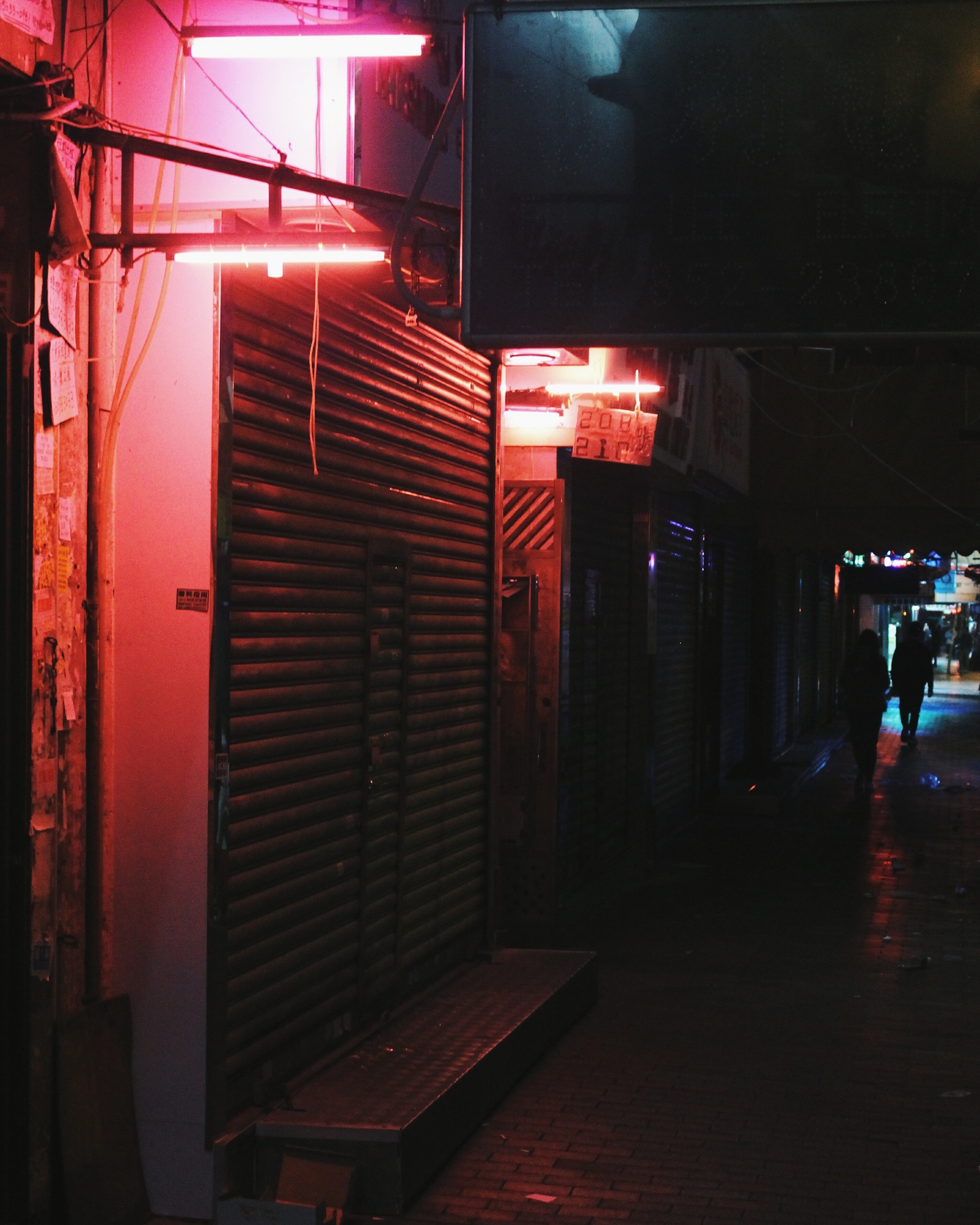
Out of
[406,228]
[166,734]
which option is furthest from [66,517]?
[406,228]

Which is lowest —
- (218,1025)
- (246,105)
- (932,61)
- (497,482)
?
(218,1025)

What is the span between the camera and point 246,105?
570 centimetres

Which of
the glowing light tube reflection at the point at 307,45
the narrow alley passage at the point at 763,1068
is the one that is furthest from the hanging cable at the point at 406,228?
the narrow alley passage at the point at 763,1068

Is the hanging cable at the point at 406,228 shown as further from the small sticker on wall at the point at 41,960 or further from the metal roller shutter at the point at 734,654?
the metal roller shutter at the point at 734,654

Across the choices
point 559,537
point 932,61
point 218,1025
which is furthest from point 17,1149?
point 559,537

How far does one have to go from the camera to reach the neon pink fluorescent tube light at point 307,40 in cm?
466

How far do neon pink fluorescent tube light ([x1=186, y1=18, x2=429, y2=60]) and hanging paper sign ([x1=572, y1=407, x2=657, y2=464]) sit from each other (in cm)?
501

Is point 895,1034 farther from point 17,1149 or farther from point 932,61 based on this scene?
point 932,61

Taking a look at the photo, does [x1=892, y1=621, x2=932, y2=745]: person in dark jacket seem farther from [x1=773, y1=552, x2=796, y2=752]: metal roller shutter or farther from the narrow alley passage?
the narrow alley passage

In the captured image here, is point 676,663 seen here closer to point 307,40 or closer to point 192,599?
point 192,599

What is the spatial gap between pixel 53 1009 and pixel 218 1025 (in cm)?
61

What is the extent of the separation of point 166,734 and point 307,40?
8.18ft

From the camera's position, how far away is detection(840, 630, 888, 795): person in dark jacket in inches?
752

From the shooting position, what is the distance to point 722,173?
167 inches
